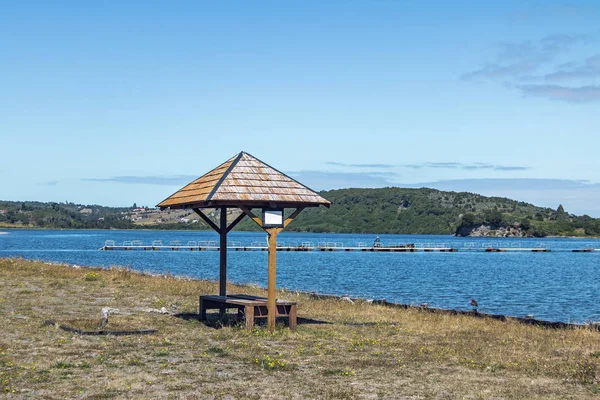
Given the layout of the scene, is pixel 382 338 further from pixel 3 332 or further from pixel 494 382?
pixel 3 332

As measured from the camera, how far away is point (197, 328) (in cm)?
1848

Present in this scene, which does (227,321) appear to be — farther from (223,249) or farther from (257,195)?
(257,195)

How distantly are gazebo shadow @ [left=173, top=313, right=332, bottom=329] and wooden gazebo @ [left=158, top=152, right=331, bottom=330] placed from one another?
2.32 ft

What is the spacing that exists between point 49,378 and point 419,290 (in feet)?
131

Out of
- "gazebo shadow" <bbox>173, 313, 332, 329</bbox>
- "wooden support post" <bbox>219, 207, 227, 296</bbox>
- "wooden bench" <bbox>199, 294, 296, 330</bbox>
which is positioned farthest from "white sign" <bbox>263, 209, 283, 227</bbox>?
"gazebo shadow" <bbox>173, 313, 332, 329</bbox>

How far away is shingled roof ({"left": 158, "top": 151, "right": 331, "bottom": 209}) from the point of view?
17953 millimetres

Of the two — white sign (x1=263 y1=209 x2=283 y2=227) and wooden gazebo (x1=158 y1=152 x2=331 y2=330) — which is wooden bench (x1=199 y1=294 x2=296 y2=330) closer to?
wooden gazebo (x1=158 y1=152 x2=331 y2=330)

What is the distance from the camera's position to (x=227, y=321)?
65.7 feet

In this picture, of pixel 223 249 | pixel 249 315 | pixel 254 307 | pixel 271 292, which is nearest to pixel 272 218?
pixel 271 292

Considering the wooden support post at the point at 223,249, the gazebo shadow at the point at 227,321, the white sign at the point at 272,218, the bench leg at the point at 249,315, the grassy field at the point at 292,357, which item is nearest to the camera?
the grassy field at the point at 292,357

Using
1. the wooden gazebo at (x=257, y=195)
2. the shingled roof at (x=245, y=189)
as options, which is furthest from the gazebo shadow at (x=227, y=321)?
the shingled roof at (x=245, y=189)

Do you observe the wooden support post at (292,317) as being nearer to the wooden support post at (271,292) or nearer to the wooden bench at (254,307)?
the wooden bench at (254,307)

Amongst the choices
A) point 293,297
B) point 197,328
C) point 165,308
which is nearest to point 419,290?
point 293,297

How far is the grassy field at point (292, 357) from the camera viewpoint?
37.7 ft
